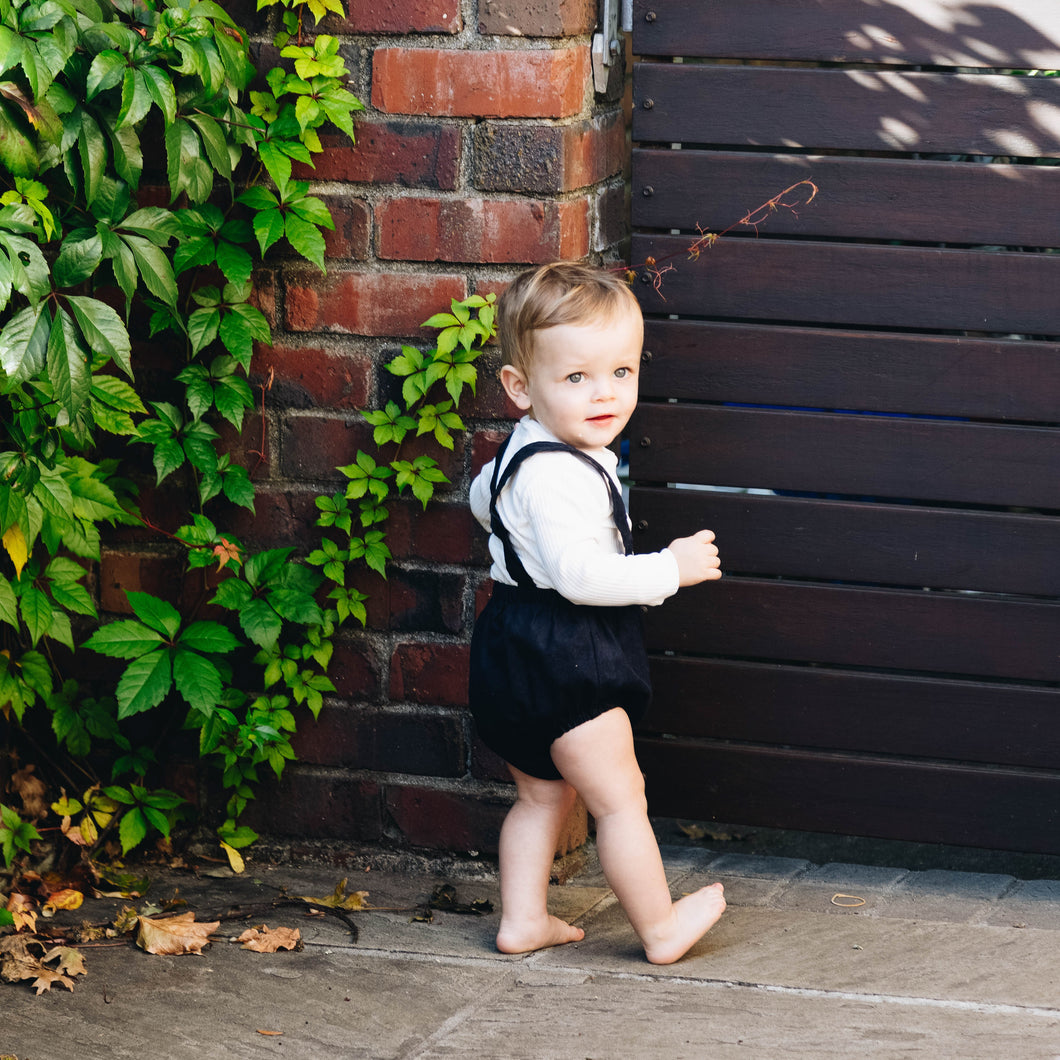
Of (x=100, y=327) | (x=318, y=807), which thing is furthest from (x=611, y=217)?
(x=318, y=807)

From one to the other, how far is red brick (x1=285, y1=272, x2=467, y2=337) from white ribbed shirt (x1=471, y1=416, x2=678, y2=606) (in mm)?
415

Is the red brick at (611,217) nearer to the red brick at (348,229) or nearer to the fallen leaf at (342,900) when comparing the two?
the red brick at (348,229)

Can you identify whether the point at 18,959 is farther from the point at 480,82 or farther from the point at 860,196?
the point at 860,196

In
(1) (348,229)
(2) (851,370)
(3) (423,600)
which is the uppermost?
(1) (348,229)

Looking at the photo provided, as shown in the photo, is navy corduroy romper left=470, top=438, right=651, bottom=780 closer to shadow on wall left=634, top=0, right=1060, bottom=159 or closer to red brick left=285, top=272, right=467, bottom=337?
red brick left=285, top=272, right=467, bottom=337

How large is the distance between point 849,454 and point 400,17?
3.80 feet

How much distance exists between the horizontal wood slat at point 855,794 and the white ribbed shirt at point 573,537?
75 cm

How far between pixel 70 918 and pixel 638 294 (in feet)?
5.17

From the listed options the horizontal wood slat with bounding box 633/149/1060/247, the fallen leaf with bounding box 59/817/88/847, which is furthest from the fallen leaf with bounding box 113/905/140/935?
the horizontal wood slat with bounding box 633/149/1060/247

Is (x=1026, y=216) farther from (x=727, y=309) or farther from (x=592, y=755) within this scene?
(x=592, y=755)

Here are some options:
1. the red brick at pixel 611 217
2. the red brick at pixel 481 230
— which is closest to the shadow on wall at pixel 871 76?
the red brick at pixel 611 217

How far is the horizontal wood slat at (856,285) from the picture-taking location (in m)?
2.64

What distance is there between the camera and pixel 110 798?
9.40 feet

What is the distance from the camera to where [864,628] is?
2.80 metres
